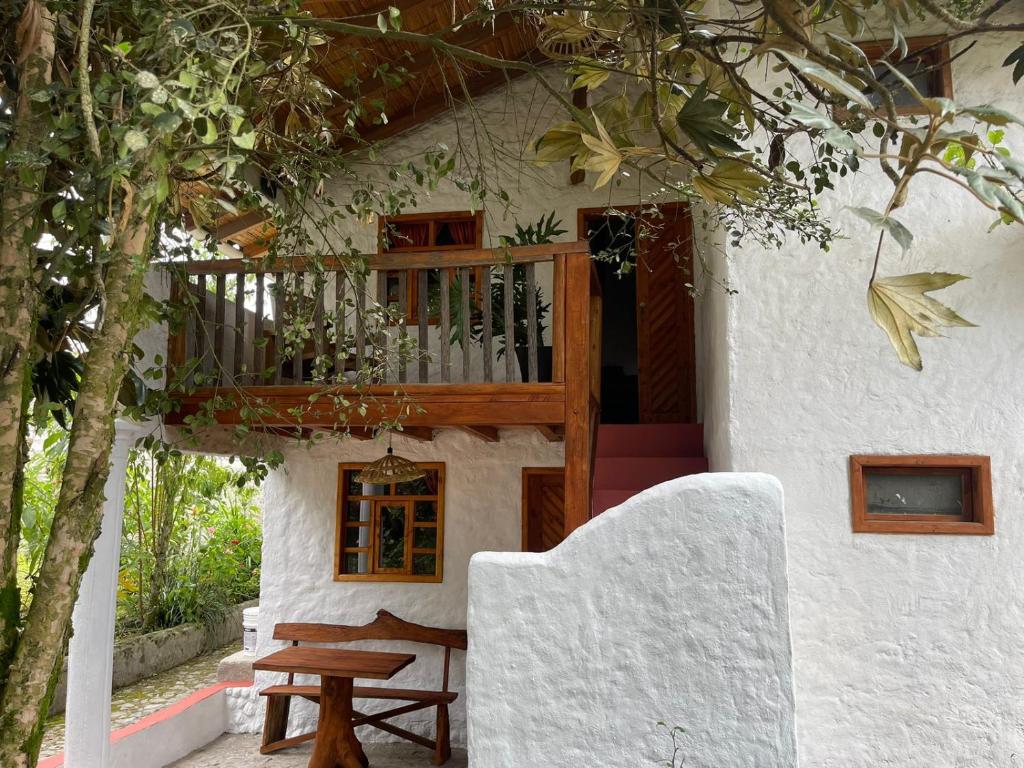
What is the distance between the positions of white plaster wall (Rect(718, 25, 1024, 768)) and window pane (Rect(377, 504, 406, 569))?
3.39 m

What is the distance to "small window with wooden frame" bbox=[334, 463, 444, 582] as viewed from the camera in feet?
22.1

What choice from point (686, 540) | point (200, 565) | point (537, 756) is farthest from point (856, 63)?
point (200, 565)

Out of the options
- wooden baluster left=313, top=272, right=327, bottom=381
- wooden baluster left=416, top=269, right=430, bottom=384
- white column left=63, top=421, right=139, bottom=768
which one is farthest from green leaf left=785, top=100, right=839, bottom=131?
white column left=63, top=421, right=139, bottom=768

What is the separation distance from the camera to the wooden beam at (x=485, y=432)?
577 centimetres

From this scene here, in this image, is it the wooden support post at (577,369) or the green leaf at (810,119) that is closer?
the green leaf at (810,119)

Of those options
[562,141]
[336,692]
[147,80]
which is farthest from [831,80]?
[336,692]

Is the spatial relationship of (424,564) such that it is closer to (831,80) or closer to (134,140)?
(134,140)

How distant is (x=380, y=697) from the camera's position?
6230mm

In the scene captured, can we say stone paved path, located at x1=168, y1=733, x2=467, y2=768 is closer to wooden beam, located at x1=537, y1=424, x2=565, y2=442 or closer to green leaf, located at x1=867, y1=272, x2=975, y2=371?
wooden beam, located at x1=537, y1=424, x2=565, y2=442

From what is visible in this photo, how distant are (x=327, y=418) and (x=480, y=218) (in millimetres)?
3396

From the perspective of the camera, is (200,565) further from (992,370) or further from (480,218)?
(992,370)

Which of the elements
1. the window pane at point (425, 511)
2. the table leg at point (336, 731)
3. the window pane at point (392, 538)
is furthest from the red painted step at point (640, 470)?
the table leg at point (336, 731)

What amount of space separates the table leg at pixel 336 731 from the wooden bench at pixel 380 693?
25 cm

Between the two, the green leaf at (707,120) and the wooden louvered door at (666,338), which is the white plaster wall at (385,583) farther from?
the green leaf at (707,120)
